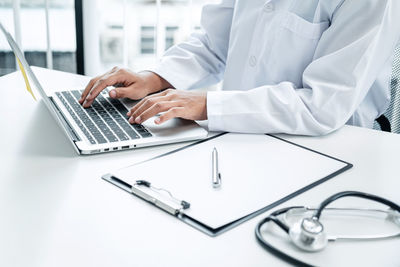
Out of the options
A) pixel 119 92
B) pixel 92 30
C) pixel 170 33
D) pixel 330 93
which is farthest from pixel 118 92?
pixel 170 33

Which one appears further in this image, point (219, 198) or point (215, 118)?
point (215, 118)

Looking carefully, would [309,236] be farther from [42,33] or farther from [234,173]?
[42,33]

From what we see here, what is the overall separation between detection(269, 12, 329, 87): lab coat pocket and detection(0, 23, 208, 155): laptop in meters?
0.31

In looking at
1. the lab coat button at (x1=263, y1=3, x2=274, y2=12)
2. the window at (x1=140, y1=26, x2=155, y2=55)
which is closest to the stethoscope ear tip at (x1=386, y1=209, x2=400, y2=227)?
the lab coat button at (x1=263, y1=3, x2=274, y2=12)

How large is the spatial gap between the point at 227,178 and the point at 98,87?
0.45 metres

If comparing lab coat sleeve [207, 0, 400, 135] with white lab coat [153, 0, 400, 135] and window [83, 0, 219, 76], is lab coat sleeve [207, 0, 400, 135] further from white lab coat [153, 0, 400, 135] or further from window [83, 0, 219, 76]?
window [83, 0, 219, 76]

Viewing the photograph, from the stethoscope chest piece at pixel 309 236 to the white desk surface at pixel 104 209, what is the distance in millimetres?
34

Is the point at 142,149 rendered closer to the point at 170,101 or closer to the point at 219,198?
the point at 170,101

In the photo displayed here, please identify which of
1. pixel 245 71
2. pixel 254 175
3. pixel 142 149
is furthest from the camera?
pixel 245 71

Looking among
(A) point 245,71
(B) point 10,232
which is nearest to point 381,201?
(B) point 10,232

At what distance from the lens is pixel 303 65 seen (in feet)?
3.77

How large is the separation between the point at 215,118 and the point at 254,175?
0.22 m

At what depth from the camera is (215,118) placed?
38.1 inches

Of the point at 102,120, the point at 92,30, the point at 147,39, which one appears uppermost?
the point at 102,120
